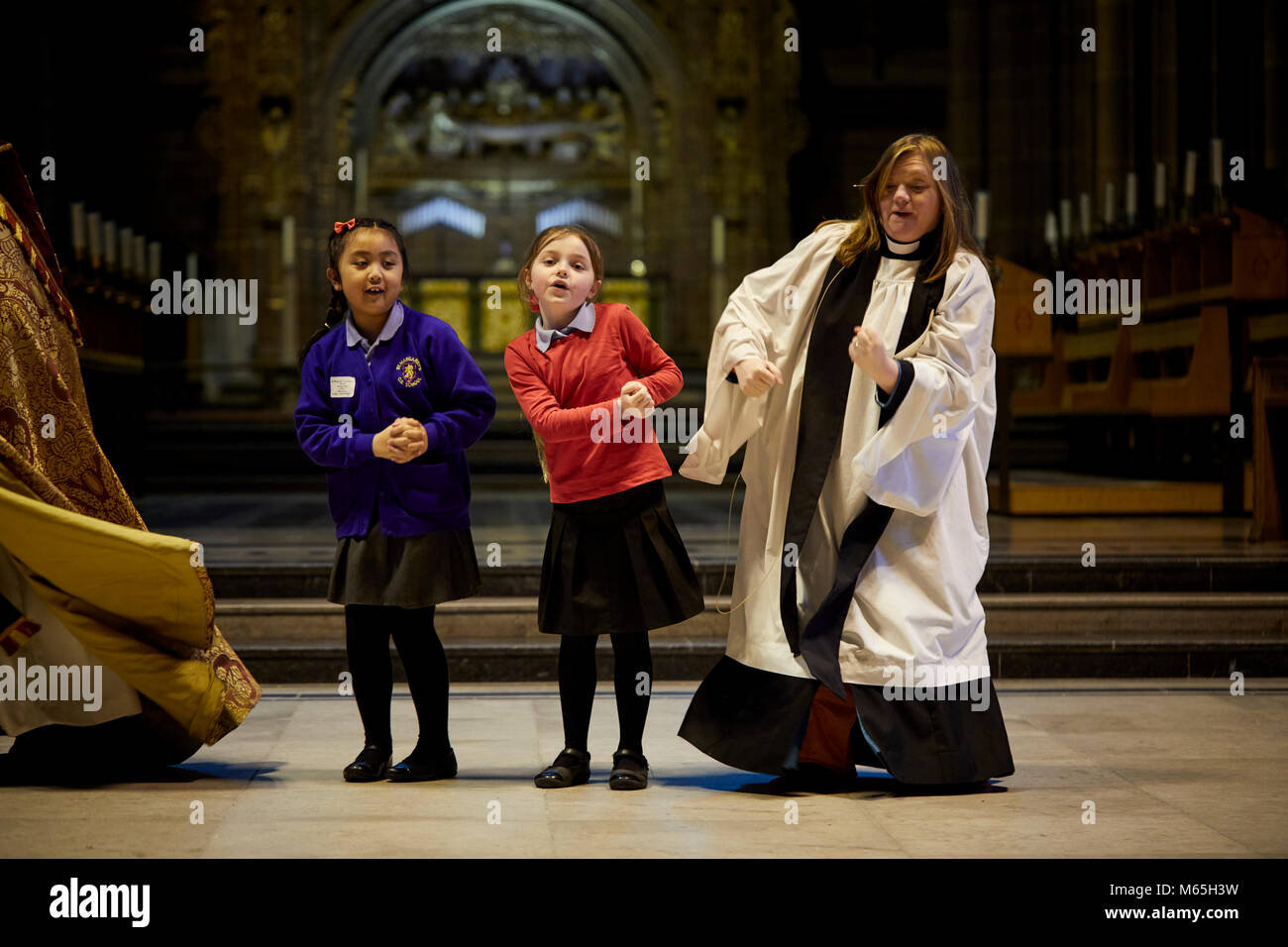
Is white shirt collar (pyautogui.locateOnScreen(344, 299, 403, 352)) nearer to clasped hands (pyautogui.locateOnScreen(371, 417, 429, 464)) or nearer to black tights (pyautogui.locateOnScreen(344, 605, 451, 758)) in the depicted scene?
clasped hands (pyautogui.locateOnScreen(371, 417, 429, 464))

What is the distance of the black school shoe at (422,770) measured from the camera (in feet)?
11.9

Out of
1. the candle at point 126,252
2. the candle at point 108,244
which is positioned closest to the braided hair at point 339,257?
the candle at point 108,244

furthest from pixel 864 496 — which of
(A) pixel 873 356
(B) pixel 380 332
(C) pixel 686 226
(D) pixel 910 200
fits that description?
(C) pixel 686 226

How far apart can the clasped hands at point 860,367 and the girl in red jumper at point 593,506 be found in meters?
0.21

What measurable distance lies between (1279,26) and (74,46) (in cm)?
1083

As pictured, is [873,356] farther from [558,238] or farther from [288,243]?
[288,243]

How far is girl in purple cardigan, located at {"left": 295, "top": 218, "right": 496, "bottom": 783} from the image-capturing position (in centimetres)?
355

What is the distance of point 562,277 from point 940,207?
2.96ft

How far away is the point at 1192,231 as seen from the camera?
8859mm

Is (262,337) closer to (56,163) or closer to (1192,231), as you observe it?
(56,163)

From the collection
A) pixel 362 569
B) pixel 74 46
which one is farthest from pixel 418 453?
pixel 74 46

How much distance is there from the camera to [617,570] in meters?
3.57

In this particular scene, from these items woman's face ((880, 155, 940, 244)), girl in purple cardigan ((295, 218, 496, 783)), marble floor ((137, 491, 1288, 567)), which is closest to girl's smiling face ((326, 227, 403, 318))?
girl in purple cardigan ((295, 218, 496, 783))

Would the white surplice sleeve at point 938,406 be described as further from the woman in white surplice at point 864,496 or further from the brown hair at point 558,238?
the brown hair at point 558,238
